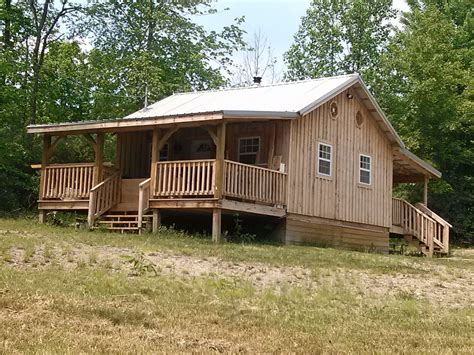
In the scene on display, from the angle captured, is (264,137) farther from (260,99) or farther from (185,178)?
(185,178)

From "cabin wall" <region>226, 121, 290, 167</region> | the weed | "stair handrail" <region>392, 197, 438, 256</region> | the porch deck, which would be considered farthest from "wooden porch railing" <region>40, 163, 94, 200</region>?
"stair handrail" <region>392, 197, 438, 256</region>

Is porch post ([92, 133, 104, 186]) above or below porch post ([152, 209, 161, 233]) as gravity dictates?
above

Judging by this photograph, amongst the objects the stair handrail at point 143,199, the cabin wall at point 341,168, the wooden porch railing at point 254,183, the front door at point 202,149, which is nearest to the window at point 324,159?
the cabin wall at point 341,168

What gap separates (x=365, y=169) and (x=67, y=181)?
9.81 m

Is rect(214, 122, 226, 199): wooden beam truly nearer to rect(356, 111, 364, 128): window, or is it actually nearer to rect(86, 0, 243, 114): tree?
rect(356, 111, 364, 128): window

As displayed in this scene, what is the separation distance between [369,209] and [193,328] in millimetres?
17227

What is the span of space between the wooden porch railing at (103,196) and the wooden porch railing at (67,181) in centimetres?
51

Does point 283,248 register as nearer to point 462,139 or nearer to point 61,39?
point 462,139

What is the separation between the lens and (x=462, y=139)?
1444 inches

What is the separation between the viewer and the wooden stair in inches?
834

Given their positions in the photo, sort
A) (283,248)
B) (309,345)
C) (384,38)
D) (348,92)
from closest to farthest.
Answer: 1. (309,345)
2. (283,248)
3. (348,92)
4. (384,38)

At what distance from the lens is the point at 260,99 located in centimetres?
2381

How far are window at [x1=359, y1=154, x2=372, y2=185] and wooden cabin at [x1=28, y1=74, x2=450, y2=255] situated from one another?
3 cm

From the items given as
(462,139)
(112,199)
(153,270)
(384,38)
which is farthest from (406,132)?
(153,270)
